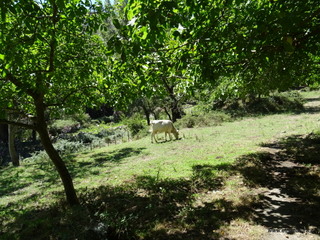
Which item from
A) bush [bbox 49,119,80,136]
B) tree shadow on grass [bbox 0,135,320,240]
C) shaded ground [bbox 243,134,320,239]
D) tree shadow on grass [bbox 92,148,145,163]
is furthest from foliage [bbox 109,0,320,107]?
bush [bbox 49,119,80,136]

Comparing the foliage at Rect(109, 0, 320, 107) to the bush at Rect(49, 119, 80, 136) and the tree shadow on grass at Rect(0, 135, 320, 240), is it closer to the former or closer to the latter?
the tree shadow on grass at Rect(0, 135, 320, 240)

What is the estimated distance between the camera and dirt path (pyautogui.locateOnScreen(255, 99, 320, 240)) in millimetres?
4266

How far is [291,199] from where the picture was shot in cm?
555

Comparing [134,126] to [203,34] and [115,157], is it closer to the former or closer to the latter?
[115,157]

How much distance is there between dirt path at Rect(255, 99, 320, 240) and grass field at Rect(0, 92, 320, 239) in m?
0.04

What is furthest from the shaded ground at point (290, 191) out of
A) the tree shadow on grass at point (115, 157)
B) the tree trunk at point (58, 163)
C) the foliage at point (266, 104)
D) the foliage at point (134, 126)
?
the foliage at point (266, 104)

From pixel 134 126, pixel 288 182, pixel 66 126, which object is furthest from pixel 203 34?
pixel 66 126

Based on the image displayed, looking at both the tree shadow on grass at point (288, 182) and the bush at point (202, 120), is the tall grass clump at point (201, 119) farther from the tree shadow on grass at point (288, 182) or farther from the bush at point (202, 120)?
the tree shadow on grass at point (288, 182)

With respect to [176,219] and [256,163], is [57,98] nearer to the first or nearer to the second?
[176,219]

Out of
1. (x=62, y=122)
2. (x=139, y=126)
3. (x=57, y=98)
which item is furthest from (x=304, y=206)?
(x=62, y=122)

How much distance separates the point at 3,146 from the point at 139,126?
17712 mm

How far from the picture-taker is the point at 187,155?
1118cm

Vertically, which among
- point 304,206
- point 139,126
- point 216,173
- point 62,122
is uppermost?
point 62,122

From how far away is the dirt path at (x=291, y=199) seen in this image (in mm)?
4266
